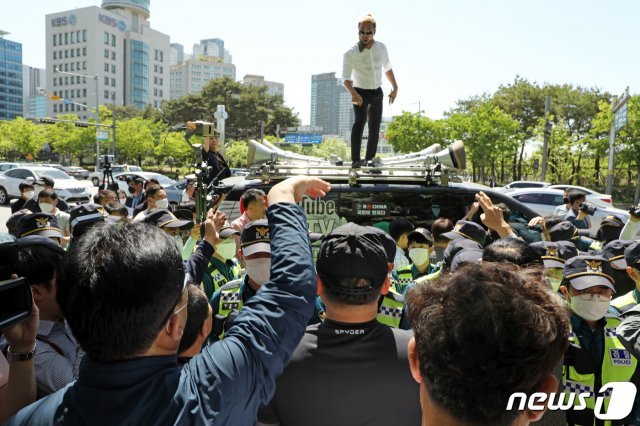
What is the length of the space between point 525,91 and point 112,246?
4895cm

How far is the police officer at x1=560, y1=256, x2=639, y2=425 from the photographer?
2.76 metres

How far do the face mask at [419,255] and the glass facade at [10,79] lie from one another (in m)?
136

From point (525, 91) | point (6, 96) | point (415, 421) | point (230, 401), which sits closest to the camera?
point (230, 401)

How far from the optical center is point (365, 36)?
223 inches

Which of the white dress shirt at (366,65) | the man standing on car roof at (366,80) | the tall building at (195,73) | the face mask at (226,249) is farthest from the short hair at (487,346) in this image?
the tall building at (195,73)

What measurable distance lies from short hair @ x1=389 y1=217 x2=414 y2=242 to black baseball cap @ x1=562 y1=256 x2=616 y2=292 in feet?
4.84

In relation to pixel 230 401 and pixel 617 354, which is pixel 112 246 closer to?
pixel 230 401

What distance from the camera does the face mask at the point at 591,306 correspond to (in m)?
2.95

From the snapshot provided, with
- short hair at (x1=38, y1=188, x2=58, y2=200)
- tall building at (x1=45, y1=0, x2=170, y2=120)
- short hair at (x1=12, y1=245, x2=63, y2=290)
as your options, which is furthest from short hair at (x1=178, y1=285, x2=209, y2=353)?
tall building at (x1=45, y1=0, x2=170, y2=120)

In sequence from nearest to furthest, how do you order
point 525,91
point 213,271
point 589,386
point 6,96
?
point 589,386 → point 213,271 → point 525,91 → point 6,96

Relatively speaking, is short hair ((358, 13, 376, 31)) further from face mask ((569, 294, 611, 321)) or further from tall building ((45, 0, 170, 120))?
tall building ((45, 0, 170, 120))

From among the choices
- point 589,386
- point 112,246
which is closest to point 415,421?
point 112,246

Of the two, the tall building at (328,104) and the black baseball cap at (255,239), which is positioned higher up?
the tall building at (328,104)

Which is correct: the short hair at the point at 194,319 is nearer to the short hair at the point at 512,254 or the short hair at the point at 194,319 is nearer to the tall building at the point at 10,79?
A: the short hair at the point at 512,254
